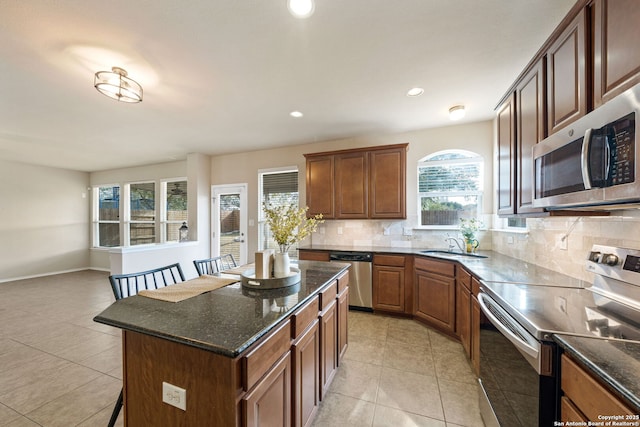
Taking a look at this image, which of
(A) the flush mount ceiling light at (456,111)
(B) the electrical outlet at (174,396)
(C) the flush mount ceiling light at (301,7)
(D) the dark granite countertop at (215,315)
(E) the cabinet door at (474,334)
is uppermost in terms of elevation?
(C) the flush mount ceiling light at (301,7)

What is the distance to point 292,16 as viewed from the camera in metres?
1.60

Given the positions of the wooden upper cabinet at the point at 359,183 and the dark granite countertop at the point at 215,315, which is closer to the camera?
the dark granite countertop at the point at 215,315

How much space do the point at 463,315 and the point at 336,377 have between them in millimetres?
1357

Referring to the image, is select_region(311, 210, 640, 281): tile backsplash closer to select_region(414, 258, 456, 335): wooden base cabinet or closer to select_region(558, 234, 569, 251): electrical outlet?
select_region(558, 234, 569, 251): electrical outlet

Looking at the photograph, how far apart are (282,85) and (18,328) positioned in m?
4.36

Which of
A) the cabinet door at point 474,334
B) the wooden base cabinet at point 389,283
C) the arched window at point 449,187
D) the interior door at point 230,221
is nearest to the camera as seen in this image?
the cabinet door at point 474,334

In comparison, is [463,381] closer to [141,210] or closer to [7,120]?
[7,120]

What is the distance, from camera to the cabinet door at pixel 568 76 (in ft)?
4.34

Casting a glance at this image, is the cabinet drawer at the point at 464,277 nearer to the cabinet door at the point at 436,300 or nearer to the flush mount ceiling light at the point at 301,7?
the cabinet door at the point at 436,300

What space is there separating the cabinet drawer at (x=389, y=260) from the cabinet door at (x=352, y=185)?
658mm

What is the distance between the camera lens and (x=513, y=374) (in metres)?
1.21

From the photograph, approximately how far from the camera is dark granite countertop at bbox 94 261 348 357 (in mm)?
941

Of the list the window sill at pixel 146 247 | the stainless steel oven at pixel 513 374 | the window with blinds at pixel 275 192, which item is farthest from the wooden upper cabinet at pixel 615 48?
the window sill at pixel 146 247

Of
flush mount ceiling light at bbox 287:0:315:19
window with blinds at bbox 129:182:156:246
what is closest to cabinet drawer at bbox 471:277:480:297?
flush mount ceiling light at bbox 287:0:315:19
